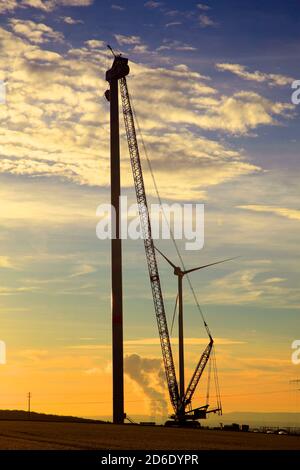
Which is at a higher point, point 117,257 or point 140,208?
point 140,208

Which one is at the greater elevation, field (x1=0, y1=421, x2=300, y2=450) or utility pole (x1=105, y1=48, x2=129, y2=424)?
utility pole (x1=105, y1=48, x2=129, y2=424)

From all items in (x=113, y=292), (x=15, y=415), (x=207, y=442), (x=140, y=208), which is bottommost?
(x=207, y=442)

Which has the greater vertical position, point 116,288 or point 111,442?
point 116,288

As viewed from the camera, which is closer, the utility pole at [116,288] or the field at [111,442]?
the field at [111,442]

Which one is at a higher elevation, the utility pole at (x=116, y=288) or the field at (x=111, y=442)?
the utility pole at (x=116, y=288)

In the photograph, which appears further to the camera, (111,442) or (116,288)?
(116,288)

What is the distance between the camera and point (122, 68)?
7677 inches

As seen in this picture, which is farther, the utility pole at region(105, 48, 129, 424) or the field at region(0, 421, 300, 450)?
the utility pole at region(105, 48, 129, 424)
